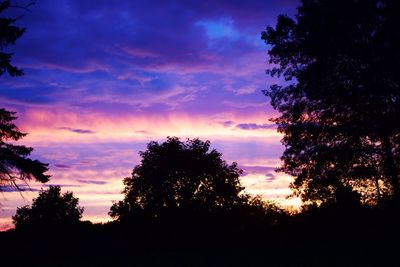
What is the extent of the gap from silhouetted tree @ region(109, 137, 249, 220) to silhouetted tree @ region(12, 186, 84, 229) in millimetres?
21790

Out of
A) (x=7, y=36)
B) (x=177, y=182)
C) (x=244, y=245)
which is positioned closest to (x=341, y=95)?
(x=244, y=245)

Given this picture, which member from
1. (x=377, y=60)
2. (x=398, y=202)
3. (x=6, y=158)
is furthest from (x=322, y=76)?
(x=6, y=158)

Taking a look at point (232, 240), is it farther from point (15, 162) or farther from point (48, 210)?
point (48, 210)

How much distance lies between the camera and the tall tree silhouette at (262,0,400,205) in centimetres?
2367

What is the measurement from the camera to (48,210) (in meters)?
74.9

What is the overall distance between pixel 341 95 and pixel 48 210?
62.8 metres

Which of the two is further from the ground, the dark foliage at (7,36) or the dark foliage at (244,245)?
the dark foliage at (7,36)

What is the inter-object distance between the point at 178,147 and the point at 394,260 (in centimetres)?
4397

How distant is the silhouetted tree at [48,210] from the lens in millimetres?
73938

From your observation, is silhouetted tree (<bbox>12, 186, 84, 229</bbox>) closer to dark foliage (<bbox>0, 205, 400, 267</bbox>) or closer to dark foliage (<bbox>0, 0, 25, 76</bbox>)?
dark foliage (<bbox>0, 205, 400, 267</bbox>)

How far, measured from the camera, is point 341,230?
23.5m

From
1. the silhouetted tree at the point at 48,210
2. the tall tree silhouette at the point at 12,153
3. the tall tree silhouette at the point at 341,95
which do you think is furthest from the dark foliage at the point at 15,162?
the silhouetted tree at the point at 48,210

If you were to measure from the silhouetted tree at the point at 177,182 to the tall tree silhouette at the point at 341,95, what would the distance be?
29.4m

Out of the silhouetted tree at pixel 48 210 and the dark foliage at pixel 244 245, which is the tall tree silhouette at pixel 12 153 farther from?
the silhouetted tree at pixel 48 210
